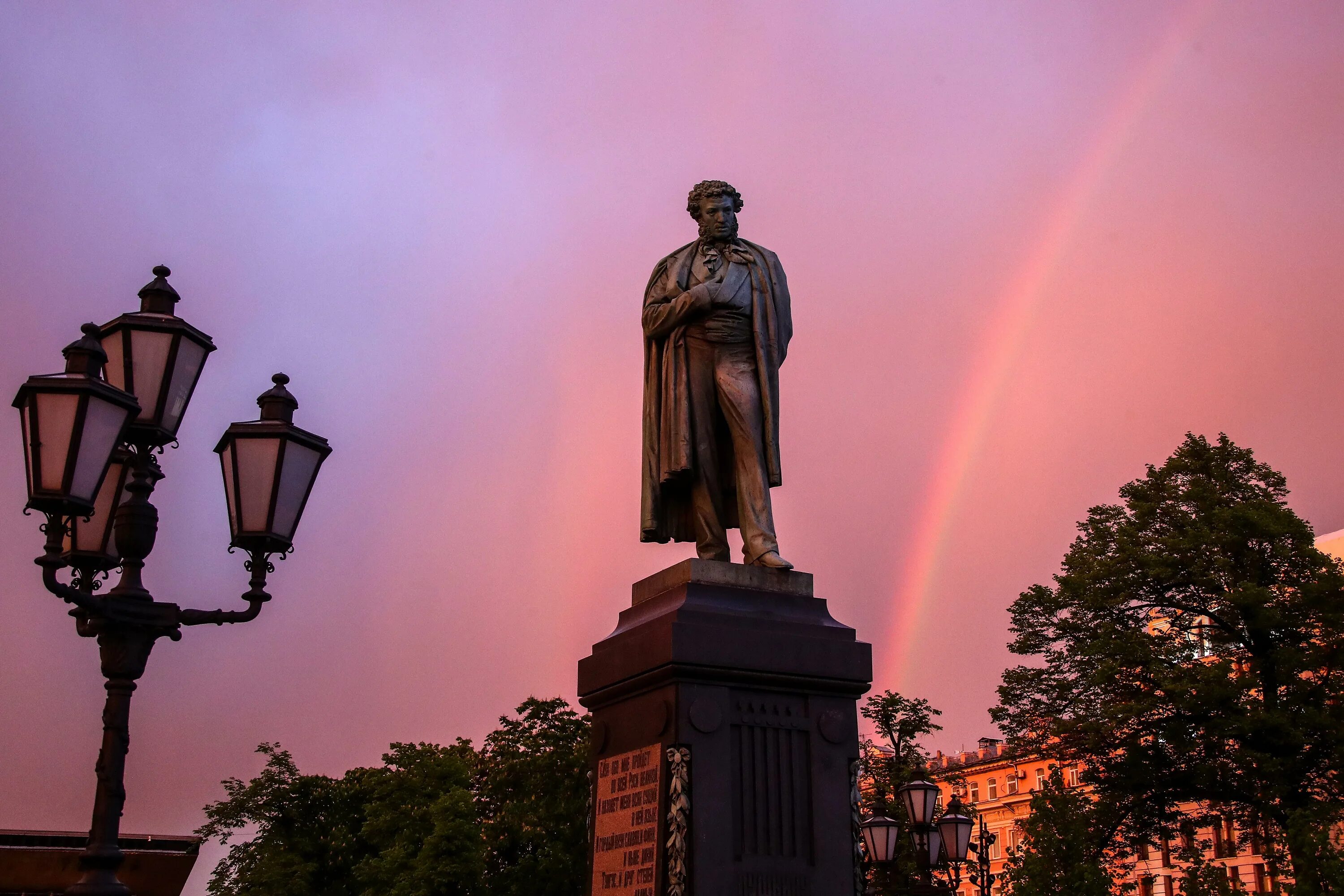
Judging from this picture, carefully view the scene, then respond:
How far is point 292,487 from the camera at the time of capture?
8219mm

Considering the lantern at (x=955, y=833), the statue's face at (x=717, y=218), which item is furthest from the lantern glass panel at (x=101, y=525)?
the lantern at (x=955, y=833)

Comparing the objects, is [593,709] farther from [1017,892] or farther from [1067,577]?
[1067,577]

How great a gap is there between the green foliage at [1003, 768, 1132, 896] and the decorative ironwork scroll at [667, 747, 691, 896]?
73.4 feet

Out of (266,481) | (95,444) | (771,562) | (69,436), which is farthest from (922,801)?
(69,436)

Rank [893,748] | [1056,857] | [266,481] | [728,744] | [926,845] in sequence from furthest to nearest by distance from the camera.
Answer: [893,748] → [1056,857] → [926,845] → [728,744] → [266,481]

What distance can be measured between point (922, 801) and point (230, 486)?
13.4m

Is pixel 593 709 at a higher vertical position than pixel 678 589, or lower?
lower

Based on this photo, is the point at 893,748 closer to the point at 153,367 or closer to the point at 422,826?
the point at 422,826

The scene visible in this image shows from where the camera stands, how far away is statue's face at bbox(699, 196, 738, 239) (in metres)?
10.4

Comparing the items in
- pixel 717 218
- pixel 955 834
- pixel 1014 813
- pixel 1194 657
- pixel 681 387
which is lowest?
pixel 955 834

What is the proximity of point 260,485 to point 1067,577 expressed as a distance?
30.7m

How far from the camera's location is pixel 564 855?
4769cm

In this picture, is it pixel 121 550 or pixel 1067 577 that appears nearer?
pixel 121 550

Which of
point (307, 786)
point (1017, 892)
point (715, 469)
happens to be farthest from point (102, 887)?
point (307, 786)
